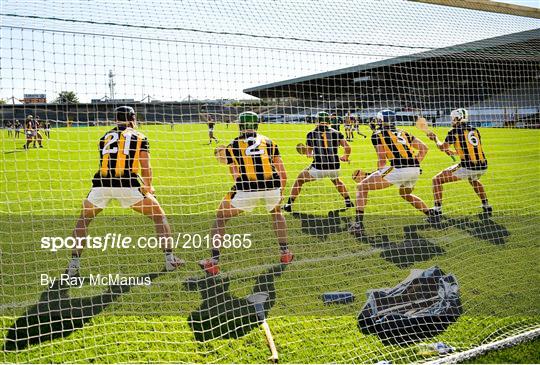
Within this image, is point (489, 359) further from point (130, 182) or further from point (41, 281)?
point (41, 281)

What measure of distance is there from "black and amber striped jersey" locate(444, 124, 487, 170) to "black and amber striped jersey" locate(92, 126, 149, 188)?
474cm

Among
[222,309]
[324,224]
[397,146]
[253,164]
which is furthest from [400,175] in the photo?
[222,309]

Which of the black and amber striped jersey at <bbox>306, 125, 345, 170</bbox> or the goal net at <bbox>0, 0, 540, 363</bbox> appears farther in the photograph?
the black and amber striped jersey at <bbox>306, 125, 345, 170</bbox>

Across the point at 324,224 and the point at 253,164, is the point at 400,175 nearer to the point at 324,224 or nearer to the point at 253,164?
the point at 324,224

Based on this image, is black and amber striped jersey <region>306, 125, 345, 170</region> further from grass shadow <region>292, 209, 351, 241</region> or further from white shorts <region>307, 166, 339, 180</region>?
grass shadow <region>292, 209, 351, 241</region>

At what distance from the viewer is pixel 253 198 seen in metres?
4.70

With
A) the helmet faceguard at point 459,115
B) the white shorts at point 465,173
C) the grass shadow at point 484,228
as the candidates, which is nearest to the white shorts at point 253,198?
the grass shadow at point 484,228

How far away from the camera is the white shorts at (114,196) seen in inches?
171

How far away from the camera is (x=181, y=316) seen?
3.53 m

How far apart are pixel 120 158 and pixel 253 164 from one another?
131 cm

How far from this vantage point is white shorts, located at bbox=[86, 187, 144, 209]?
4336 millimetres

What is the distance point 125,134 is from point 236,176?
1174 mm

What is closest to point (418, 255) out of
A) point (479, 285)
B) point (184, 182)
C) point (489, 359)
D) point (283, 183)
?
point (479, 285)

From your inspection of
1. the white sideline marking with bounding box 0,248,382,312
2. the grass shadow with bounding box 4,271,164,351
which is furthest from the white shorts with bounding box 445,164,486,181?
the grass shadow with bounding box 4,271,164,351
